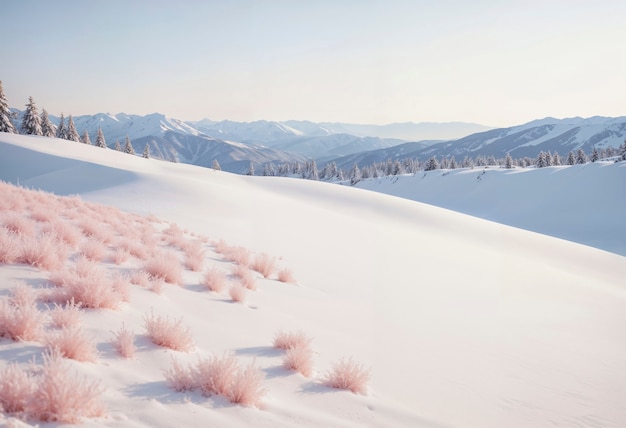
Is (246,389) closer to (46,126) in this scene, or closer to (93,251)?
(93,251)

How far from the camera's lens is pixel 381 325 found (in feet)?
21.8

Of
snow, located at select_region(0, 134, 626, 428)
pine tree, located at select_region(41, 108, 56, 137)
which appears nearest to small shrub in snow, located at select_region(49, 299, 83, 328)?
snow, located at select_region(0, 134, 626, 428)

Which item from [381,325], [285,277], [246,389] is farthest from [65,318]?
[285,277]

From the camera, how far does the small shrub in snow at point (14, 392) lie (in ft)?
7.91

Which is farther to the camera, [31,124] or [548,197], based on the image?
[548,197]

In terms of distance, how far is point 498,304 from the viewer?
9.50 meters

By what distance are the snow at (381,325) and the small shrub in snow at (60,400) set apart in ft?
0.42

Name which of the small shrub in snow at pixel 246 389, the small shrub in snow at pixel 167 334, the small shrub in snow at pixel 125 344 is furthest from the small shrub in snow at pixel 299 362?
the small shrub in snow at pixel 125 344

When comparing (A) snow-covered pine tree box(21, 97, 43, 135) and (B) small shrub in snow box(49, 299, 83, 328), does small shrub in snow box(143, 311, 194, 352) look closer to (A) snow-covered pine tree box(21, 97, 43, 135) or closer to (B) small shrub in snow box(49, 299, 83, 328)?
(B) small shrub in snow box(49, 299, 83, 328)

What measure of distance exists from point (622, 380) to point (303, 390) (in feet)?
18.5

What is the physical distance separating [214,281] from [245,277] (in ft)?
3.02

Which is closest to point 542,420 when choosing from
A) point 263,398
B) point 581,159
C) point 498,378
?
point 498,378

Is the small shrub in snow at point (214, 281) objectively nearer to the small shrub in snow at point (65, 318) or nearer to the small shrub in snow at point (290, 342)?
the small shrub in snow at point (290, 342)

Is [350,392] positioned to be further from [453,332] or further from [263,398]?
[453,332]
